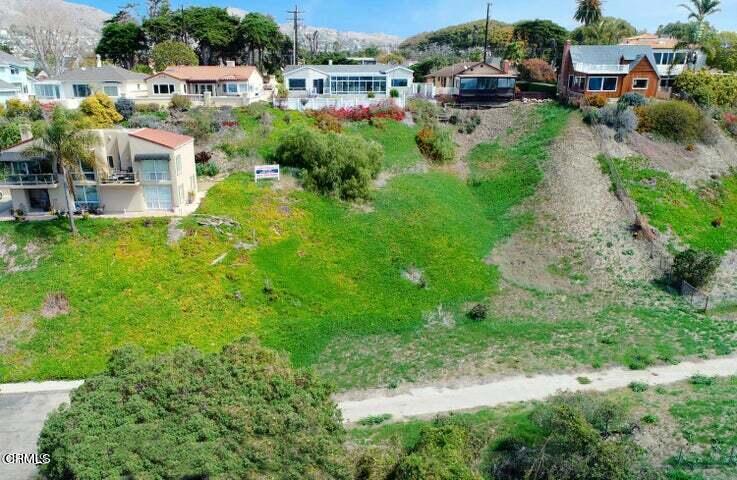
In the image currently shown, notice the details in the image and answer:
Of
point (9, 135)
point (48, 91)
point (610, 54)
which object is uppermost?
point (610, 54)

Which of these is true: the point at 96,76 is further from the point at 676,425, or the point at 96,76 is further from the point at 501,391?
the point at 676,425

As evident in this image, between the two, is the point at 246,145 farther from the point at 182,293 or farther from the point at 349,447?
the point at 349,447

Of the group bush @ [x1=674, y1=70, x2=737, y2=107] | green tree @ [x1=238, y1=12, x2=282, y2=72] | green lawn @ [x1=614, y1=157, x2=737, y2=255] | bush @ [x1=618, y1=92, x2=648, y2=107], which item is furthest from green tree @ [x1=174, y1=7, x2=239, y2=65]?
bush @ [x1=674, y1=70, x2=737, y2=107]

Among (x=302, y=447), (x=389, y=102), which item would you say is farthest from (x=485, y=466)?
(x=389, y=102)

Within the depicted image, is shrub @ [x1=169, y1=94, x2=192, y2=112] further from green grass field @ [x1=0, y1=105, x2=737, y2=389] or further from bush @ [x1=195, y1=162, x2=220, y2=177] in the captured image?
green grass field @ [x1=0, y1=105, x2=737, y2=389]

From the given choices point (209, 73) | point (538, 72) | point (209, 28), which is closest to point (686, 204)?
point (538, 72)

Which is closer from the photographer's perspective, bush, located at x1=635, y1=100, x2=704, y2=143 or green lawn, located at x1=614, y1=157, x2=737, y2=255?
green lawn, located at x1=614, y1=157, x2=737, y2=255
